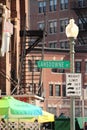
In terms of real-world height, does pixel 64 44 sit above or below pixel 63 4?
below

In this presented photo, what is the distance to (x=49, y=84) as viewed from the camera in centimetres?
7175

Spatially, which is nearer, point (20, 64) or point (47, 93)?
point (20, 64)

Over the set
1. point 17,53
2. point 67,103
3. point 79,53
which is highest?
point 17,53

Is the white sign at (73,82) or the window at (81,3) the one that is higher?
the window at (81,3)

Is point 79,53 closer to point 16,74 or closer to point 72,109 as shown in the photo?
point 16,74

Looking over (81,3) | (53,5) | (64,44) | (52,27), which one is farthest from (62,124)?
(53,5)

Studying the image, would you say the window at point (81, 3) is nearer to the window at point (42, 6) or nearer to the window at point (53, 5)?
the window at point (53, 5)

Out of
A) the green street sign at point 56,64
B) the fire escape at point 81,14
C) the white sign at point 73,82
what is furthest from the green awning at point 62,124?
the fire escape at point 81,14

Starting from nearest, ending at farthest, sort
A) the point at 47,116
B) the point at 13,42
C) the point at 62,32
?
the point at 47,116
the point at 13,42
the point at 62,32

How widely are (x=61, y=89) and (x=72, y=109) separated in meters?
59.1

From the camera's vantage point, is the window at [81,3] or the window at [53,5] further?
the window at [53,5]

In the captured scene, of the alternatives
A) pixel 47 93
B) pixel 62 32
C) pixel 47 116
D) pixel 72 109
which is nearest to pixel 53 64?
pixel 72 109

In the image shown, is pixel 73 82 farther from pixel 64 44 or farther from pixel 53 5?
pixel 53 5

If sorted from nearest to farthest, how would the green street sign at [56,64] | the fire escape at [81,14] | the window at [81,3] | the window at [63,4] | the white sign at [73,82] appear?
the white sign at [73,82] → the green street sign at [56,64] → the fire escape at [81,14] → the window at [81,3] → the window at [63,4]
